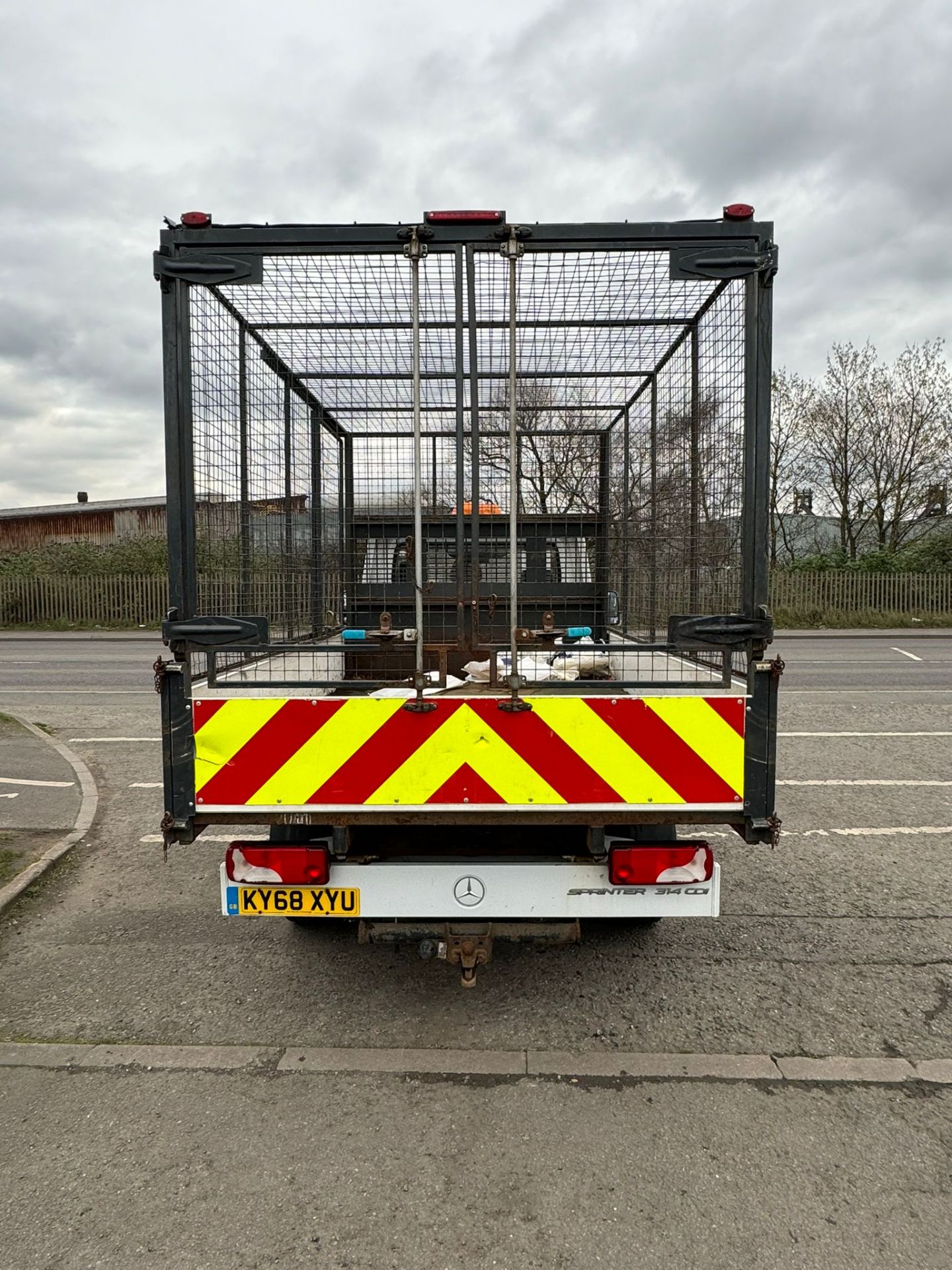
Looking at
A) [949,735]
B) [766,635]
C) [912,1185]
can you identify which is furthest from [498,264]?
[949,735]

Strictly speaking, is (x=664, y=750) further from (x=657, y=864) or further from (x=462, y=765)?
(x=462, y=765)

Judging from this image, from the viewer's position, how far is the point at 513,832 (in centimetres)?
331

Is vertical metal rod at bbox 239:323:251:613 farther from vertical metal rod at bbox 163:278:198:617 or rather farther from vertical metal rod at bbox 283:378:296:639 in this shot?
vertical metal rod at bbox 163:278:198:617

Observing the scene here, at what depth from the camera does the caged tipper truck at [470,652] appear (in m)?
2.74

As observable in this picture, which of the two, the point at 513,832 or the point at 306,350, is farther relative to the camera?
the point at 306,350

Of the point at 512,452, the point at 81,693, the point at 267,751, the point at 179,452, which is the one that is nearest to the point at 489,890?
the point at 267,751

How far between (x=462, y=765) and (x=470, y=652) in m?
0.79

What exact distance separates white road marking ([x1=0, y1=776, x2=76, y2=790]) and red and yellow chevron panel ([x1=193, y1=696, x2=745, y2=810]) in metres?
4.55

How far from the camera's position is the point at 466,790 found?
110 inches

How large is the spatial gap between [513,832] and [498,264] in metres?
2.25

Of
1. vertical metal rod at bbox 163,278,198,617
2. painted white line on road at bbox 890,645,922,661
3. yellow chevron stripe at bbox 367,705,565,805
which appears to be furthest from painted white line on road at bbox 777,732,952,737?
painted white line on road at bbox 890,645,922,661

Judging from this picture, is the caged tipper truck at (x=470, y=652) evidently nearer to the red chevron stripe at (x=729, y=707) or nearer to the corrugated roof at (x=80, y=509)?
the red chevron stripe at (x=729, y=707)

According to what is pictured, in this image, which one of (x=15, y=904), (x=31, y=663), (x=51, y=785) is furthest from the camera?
(x=31, y=663)

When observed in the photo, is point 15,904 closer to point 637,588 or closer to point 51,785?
point 51,785
